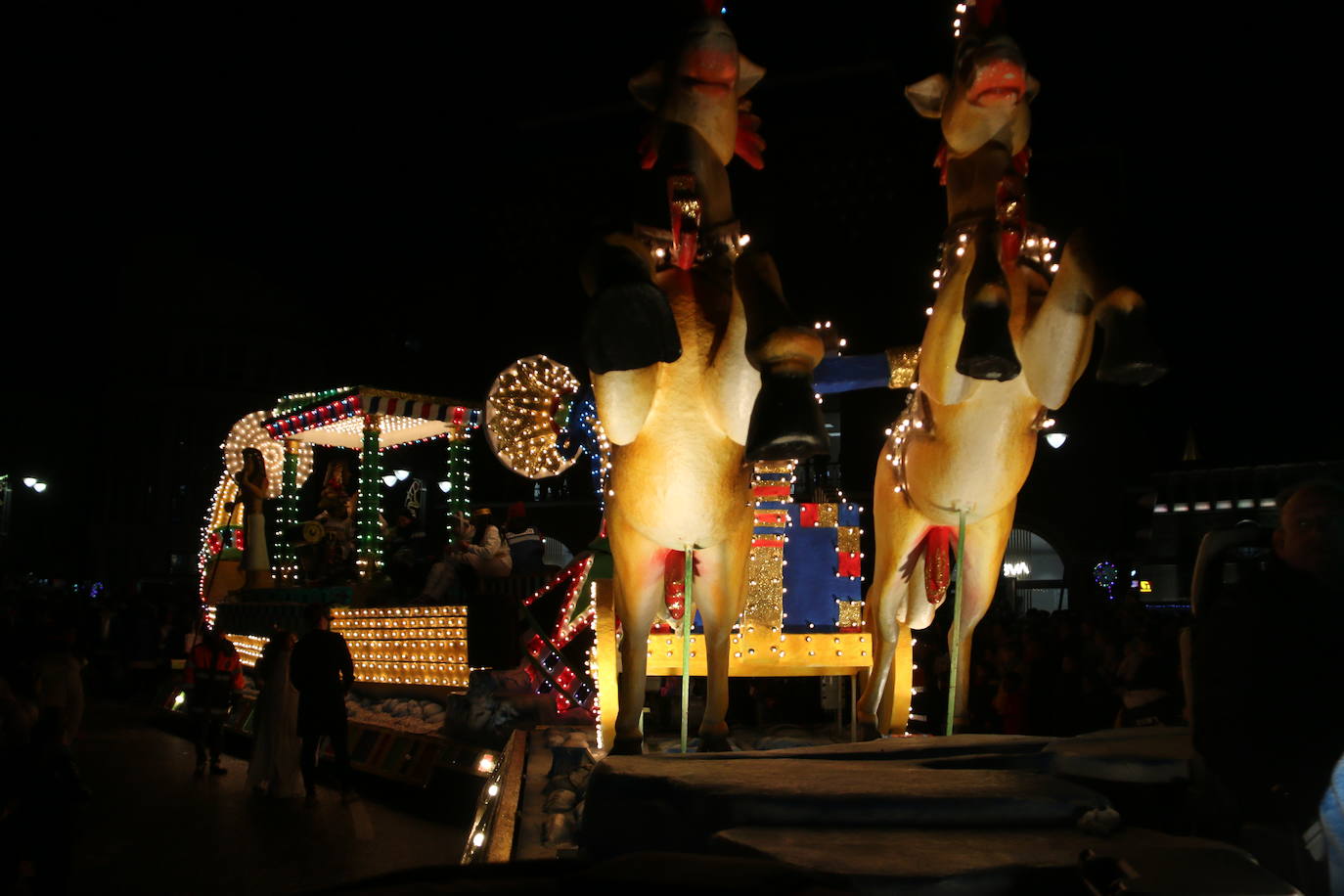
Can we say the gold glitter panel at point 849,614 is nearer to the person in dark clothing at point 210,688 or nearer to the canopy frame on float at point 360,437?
the person in dark clothing at point 210,688

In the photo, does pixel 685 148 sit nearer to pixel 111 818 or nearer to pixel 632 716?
pixel 632 716

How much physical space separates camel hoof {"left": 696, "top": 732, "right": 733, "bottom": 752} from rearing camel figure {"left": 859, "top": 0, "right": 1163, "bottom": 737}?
3.59 ft

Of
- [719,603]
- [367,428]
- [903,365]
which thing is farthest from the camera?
[367,428]

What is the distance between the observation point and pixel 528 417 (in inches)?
239

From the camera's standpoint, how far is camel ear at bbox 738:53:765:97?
5.18 m

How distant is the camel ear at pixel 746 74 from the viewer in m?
5.18

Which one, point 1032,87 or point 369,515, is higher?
point 1032,87

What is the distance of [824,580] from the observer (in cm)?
697

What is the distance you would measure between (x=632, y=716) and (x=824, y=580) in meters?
2.13

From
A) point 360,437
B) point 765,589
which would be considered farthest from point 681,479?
point 360,437

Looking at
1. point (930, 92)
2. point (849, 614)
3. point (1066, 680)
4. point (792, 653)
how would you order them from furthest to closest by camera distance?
point (1066, 680) < point (849, 614) < point (792, 653) < point (930, 92)

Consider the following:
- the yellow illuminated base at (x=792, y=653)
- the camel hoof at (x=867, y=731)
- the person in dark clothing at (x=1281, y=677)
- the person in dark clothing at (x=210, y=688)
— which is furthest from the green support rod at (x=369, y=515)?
the person in dark clothing at (x=1281, y=677)

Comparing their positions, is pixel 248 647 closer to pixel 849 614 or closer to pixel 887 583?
pixel 849 614

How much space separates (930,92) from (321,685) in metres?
6.69
